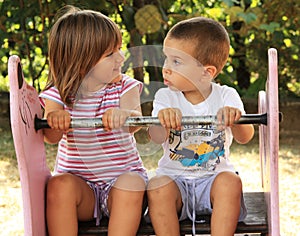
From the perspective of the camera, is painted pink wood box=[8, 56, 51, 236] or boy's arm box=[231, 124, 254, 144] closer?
painted pink wood box=[8, 56, 51, 236]

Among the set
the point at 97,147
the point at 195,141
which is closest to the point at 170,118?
the point at 195,141

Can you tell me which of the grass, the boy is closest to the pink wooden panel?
the boy

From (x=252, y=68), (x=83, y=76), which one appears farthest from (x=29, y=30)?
(x=83, y=76)

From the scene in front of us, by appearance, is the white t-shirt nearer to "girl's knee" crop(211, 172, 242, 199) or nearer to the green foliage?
"girl's knee" crop(211, 172, 242, 199)

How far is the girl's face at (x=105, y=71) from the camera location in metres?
2.05

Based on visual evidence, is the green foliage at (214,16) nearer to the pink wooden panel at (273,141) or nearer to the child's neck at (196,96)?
the child's neck at (196,96)

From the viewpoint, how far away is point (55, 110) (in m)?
1.96

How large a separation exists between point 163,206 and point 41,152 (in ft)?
1.35

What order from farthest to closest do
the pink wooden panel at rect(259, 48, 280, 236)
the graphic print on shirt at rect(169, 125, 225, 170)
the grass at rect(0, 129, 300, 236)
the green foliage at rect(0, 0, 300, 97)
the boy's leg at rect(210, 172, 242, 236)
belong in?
the green foliage at rect(0, 0, 300, 97) → the grass at rect(0, 129, 300, 236) → the graphic print on shirt at rect(169, 125, 225, 170) → the boy's leg at rect(210, 172, 242, 236) → the pink wooden panel at rect(259, 48, 280, 236)

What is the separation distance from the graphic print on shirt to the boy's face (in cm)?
13

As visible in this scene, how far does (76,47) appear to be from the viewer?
2.04m

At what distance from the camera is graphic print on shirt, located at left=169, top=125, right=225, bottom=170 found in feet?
6.63

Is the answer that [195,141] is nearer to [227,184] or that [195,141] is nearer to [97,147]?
[227,184]

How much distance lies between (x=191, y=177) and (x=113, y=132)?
27 centimetres
